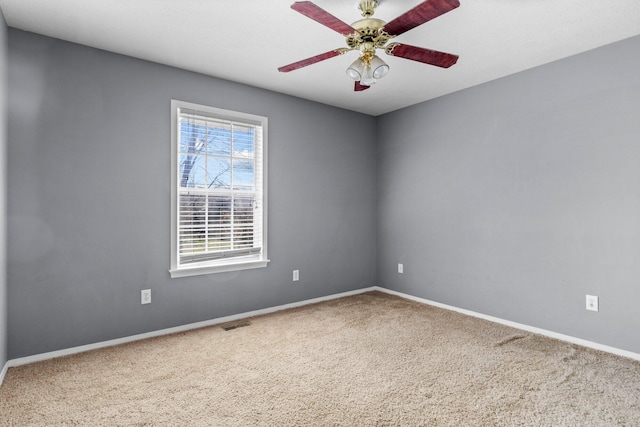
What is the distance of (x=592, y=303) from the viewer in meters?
2.90

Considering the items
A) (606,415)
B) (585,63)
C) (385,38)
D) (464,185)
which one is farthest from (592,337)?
(385,38)

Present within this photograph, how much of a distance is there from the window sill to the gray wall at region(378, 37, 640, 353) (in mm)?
1924

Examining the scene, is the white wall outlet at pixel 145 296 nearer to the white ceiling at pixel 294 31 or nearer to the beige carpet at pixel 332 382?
the beige carpet at pixel 332 382

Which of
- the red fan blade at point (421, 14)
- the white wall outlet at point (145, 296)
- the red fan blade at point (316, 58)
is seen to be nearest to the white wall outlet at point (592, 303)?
the red fan blade at point (421, 14)

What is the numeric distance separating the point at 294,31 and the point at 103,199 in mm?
2050

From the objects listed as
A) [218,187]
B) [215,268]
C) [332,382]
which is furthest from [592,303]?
[218,187]

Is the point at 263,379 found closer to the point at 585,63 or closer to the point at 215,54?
the point at 215,54

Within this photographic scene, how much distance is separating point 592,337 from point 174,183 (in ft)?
12.7

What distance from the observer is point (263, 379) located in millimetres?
2346

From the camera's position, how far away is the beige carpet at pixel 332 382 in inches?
75.9


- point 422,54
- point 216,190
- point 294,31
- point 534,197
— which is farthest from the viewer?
point 216,190

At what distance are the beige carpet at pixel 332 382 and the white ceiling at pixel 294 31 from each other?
2460 millimetres

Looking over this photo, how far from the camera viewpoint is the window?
10.8 ft

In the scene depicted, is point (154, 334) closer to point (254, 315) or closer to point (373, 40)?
point (254, 315)
